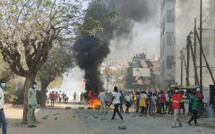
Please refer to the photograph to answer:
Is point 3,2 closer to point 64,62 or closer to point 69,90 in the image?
point 64,62

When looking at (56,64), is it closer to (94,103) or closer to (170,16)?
(94,103)

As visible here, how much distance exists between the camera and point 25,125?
744 inches

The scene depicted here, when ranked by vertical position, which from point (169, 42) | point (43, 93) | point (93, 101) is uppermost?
point (169, 42)

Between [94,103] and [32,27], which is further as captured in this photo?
[94,103]

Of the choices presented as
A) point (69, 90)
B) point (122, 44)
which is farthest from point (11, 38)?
point (69, 90)

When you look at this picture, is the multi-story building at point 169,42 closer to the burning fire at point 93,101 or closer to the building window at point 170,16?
the building window at point 170,16

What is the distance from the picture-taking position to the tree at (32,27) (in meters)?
18.7

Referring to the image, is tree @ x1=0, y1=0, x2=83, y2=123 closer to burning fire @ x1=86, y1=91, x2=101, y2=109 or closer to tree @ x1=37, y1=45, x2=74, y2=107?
burning fire @ x1=86, y1=91, x2=101, y2=109

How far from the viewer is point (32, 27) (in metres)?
18.8

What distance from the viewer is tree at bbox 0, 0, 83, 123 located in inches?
734

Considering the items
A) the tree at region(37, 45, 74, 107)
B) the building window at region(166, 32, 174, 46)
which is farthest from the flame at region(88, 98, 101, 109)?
the building window at region(166, 32, 174, 46)

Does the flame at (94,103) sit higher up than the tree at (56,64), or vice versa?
the tree at (56,64)

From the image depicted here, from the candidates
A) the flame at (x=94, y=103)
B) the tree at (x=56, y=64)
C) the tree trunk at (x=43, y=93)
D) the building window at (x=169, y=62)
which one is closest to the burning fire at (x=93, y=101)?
the flame at (x=94, y=103)

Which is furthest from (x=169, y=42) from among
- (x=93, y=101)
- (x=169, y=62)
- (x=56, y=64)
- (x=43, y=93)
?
(x=93, y=101)
